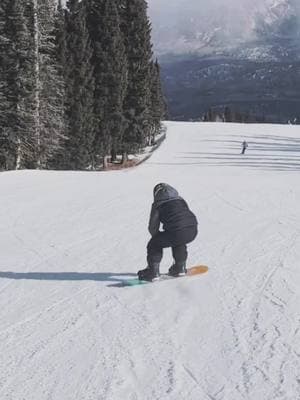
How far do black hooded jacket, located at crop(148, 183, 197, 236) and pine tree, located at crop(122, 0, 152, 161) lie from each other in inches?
1336

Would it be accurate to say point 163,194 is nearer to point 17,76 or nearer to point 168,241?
point 168,241

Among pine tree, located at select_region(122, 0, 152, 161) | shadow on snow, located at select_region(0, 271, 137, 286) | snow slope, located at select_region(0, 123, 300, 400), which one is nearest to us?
snow slope, located at select_region(0, 123, 300, 400)

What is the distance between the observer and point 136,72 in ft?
146

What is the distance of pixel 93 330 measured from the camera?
21.4 feet

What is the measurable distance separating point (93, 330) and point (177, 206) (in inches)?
84.8

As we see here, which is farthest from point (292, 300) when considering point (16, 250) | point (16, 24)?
point (16, 24)

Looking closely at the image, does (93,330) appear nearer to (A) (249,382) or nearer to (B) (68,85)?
(A) (249,382)

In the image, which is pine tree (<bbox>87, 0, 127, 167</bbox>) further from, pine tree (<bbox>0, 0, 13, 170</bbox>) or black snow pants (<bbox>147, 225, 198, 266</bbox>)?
black snow pants (<bbox>147, 225, 198, 266</bbox>)

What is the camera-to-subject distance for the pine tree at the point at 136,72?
4272cm

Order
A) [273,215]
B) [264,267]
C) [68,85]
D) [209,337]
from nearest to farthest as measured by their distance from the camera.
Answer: [209,337], [264,267], [273,215], [68,85]

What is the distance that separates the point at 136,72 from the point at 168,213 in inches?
1486

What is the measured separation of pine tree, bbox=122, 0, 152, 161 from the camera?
140 ft

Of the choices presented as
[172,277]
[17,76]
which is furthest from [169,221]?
[17,76]

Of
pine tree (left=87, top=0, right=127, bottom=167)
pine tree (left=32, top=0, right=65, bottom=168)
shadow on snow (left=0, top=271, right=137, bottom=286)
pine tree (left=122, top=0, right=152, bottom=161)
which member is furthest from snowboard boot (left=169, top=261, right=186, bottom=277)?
pine tree (left=122, top=0, right=152, bottom=161)
